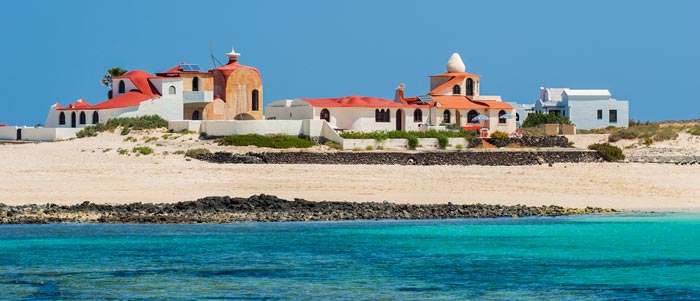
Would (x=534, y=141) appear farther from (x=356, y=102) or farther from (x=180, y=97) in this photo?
(x=180, y=97)

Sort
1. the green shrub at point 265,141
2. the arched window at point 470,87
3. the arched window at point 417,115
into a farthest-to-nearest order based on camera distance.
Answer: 1. the arched window at point 470,87
2. the arched window at point 417,115
3. the green shrub at point 265,141

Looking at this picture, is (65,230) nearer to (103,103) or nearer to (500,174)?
(500,174)

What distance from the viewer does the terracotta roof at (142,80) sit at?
66.1m

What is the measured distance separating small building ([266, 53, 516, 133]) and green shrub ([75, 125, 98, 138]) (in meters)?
11.5

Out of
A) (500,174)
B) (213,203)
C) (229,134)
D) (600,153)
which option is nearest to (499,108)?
(600,153)

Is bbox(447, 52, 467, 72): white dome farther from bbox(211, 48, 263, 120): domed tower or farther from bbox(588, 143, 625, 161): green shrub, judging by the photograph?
bbox(588, 143, 625, 161): green shrub

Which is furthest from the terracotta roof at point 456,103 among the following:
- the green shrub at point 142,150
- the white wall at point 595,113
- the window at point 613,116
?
the green shrub at point 142,150

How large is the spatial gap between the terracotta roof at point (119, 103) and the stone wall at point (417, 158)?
14.4 meters

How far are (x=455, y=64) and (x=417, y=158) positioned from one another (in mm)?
27609

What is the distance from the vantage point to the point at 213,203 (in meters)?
34.6

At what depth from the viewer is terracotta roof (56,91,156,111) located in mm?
62406

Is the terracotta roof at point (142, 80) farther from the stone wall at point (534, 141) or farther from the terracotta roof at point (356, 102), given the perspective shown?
the stone wall at point (534, 141)

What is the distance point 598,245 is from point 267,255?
27.4 ft

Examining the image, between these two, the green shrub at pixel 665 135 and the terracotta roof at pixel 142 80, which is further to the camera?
the green shrub at pixel 665 135
